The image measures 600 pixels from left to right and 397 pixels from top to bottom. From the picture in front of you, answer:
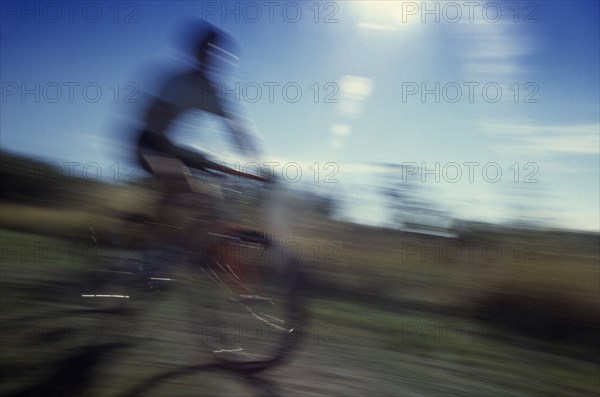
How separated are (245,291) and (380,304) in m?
1.98

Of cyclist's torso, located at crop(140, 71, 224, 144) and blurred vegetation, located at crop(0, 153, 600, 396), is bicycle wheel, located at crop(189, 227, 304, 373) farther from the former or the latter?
cyclist's torso, located at crop(140, 71, 224, 144)

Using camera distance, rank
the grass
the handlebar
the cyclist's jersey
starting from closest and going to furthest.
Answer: the grass
the handlebar
the cyclist's jersey

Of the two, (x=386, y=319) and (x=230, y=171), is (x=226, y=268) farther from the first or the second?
(x=386, y=319)

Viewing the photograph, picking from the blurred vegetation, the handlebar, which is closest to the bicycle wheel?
the blurred vegetation

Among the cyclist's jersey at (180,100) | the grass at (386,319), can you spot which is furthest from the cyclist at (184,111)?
the grass at (386,319)

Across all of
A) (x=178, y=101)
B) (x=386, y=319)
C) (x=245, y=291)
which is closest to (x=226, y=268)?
(x=245, y=291)

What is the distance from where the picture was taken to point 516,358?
13.8 ft

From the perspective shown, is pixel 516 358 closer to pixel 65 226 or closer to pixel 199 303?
pixel 199 303

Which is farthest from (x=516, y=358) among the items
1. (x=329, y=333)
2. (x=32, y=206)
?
(x=32, y=206)

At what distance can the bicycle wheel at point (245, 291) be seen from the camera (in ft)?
12.9

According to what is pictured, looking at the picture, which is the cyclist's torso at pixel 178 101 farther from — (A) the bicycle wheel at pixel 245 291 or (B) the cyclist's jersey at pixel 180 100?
(A) the bicycle wheel at pixel 245 291

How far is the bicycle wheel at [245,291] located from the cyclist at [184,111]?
1.75 feet

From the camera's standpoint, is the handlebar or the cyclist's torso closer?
the handlebar

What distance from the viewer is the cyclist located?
399 centimetres
